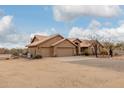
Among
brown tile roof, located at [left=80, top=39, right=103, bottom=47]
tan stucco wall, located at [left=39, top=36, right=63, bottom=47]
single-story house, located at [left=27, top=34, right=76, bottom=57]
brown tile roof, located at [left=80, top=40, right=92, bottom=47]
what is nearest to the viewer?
single-story house, located at [left=27, top=34, right=76, bottom=57]

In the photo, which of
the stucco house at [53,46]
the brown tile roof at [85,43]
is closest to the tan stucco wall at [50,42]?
the stucco house at [53,46]

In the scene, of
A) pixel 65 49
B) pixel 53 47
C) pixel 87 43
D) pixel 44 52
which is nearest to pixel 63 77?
pixel 44 52

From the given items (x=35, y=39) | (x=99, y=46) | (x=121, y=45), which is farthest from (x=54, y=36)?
(x=121, y=45)

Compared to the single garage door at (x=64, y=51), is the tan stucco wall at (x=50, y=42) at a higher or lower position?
higher

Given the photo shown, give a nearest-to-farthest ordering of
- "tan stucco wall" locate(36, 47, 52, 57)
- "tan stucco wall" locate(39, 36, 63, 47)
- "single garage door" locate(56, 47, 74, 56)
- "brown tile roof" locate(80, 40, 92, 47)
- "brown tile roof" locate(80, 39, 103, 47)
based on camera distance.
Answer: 1. "tan stucco wall" locate(36, 47, 52, 57)
2. "tan stucco wall" locate(39, 36, 63, 47)
3. "single garage door" locate(56, 47, 74, 56)
4. "brown tile roof" locate(80, 39, 103, 47)
5. "brown tile roof" locate(80, 40, 92, 47)

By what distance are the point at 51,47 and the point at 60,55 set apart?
2.17m

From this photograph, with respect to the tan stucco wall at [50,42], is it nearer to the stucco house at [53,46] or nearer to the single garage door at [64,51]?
the stucco house at [53,46]

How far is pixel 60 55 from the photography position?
38.8 metres

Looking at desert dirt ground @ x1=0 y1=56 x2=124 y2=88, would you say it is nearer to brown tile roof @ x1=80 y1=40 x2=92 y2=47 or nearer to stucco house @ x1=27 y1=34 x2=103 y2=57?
stucco house @ x1=27 y1=34 x2=103 y2=57

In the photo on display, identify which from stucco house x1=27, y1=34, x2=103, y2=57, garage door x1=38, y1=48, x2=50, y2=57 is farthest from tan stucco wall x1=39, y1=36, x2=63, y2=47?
garage door x1=38, y1=48, x2=50, y2=57

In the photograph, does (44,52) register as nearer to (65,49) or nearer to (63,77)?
(65,49)
